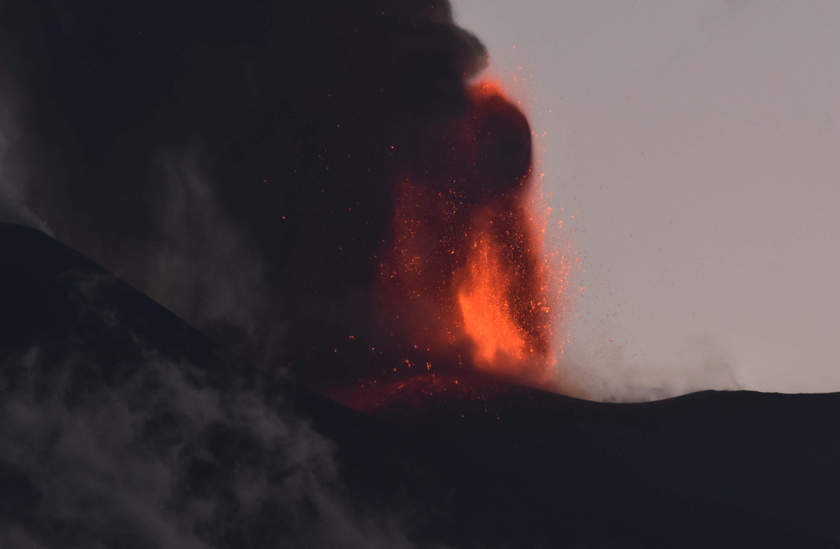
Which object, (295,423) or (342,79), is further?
(342,79)

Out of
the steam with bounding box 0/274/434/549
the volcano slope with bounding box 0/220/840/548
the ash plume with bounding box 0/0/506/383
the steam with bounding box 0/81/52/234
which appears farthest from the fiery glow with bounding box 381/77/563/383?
the steam with bounding box 0/81/52/234

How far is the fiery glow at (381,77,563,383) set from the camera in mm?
15820

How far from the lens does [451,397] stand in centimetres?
1508

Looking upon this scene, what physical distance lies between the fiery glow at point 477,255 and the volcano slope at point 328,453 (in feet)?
2.87

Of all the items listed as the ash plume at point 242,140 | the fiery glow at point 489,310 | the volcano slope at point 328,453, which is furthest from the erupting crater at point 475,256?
the volcano slope at point 328,453

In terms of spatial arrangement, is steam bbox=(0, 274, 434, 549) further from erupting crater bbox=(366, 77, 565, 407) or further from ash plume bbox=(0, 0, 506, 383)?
erupting crater bbox=(366, 77, 565, 407)

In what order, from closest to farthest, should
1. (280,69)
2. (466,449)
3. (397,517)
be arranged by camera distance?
(397,517), (466,449), (280,69)

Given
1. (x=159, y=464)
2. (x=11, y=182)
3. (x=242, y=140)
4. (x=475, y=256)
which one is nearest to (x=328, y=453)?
(x=159, y=464)

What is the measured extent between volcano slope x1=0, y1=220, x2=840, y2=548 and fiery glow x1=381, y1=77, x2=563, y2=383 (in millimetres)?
875

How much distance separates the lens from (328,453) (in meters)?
14.1

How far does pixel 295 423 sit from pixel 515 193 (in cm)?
569

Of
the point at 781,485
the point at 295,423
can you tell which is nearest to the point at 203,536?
the point at 295,423

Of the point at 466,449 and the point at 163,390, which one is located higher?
the point at 466,449

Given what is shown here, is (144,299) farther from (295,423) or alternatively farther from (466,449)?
(466,449)
